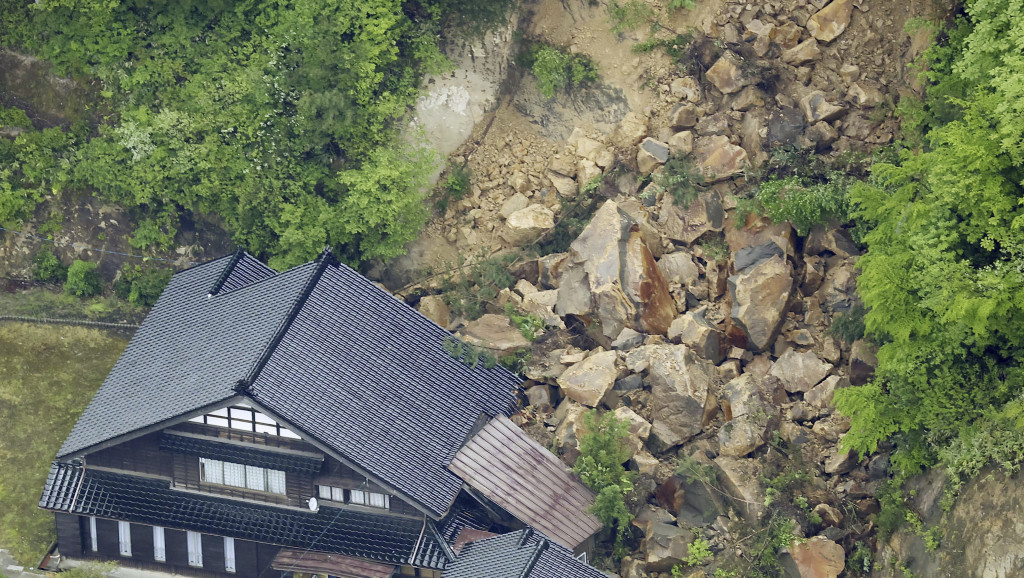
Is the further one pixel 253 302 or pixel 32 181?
pixel 32 181

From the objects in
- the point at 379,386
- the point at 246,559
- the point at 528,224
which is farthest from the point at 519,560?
the point at 528,224

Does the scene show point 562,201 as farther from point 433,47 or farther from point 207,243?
point 207,243

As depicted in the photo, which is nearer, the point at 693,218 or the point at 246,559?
the point at 246,559

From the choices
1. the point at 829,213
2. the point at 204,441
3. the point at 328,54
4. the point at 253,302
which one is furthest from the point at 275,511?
the point at 829,213

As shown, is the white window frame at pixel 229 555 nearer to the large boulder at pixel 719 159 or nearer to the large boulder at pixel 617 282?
the large boulder at pixel 617 282

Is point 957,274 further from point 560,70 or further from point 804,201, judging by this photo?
point 560,70

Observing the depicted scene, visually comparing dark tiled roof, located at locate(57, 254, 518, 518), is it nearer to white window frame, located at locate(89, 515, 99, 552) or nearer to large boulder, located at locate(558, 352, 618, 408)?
large boulder, located at locate(558, 352, 618, 408)

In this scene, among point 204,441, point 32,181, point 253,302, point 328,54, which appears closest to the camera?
point 204,441
